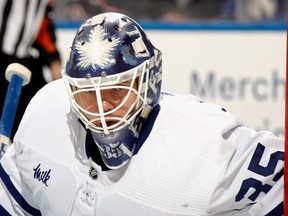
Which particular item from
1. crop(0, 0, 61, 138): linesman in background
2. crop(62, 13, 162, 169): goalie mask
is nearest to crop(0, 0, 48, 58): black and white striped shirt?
crop(0, 0, 61, 138): linesman in background

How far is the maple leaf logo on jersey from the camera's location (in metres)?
2.02

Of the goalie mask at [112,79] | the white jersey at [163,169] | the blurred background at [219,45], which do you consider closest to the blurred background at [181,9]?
the blurred background at [219,45]

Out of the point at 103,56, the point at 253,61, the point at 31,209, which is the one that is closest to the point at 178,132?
the point at 103,56

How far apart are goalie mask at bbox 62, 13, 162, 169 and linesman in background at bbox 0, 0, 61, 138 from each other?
9.12 ft

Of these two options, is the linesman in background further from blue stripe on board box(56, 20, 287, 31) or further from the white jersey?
the white jersey

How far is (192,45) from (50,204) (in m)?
2.87

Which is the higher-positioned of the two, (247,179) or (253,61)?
(247,179)

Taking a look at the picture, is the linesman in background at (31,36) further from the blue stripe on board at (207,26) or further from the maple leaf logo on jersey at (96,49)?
the maple leaf logo on jersey at (96,49)

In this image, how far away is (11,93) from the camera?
7.75ft

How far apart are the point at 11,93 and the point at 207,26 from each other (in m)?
2.67

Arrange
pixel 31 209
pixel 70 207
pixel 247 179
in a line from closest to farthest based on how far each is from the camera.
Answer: pixel 247 179 < pixel 70 207 < pixel 31 209

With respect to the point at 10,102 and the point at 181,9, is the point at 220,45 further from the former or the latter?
the point at 10,102

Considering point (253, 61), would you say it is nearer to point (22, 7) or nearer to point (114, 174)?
point (22, 7)

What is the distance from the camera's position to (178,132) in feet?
6.84
